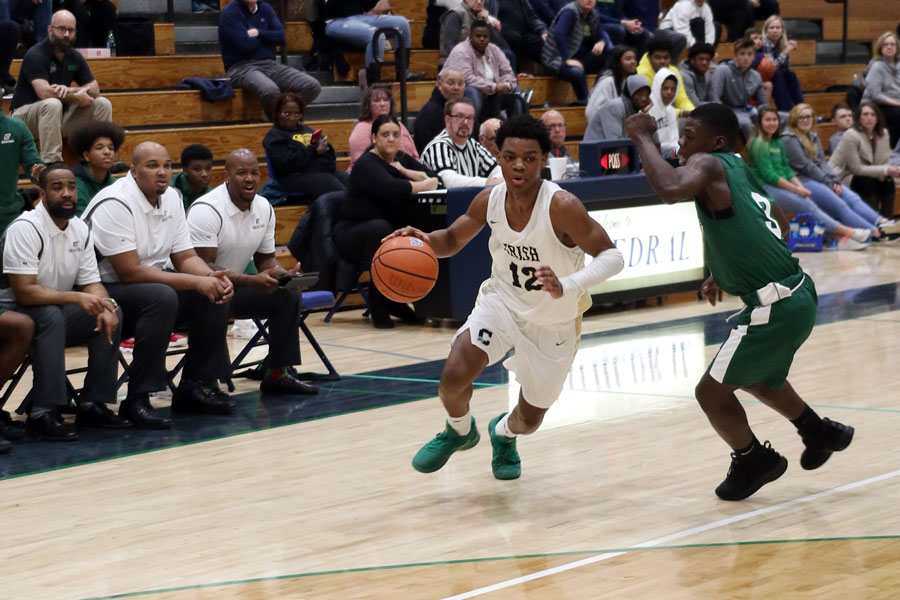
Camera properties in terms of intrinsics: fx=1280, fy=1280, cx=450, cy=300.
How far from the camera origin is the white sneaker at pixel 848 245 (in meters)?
13.4

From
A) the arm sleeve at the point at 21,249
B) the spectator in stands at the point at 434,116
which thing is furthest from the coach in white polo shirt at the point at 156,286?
the spectator in stands at the point at 434,116

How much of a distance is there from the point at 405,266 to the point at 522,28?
9491 millimetres

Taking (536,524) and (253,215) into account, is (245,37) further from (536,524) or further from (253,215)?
(536,524)

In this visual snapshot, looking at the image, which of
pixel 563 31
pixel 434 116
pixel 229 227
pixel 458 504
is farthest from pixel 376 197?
pixel 563 31

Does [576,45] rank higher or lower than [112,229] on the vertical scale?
higher

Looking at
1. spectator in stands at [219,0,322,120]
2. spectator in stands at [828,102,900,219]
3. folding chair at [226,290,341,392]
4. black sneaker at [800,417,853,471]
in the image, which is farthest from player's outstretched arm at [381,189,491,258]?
spectator in stands at [828,102,900,219]

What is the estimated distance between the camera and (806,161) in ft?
45.8

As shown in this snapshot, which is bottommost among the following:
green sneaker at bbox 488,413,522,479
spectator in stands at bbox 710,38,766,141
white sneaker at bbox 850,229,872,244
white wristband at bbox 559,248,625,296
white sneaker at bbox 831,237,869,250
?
white sneaker at bbox 831,237,869,250

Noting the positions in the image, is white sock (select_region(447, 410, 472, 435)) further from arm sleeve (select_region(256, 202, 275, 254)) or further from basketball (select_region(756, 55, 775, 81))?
basketball (select_region(756, 55, 775, 81))

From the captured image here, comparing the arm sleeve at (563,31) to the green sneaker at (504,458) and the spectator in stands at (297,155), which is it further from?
the green sneaker at (504,458)

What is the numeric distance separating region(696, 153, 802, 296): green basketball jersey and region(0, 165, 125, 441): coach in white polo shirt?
10.1ft

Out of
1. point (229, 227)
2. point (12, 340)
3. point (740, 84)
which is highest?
point (740, 84)

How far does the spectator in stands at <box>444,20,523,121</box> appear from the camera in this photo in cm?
1185

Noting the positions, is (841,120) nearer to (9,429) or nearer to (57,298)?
(57,298)
